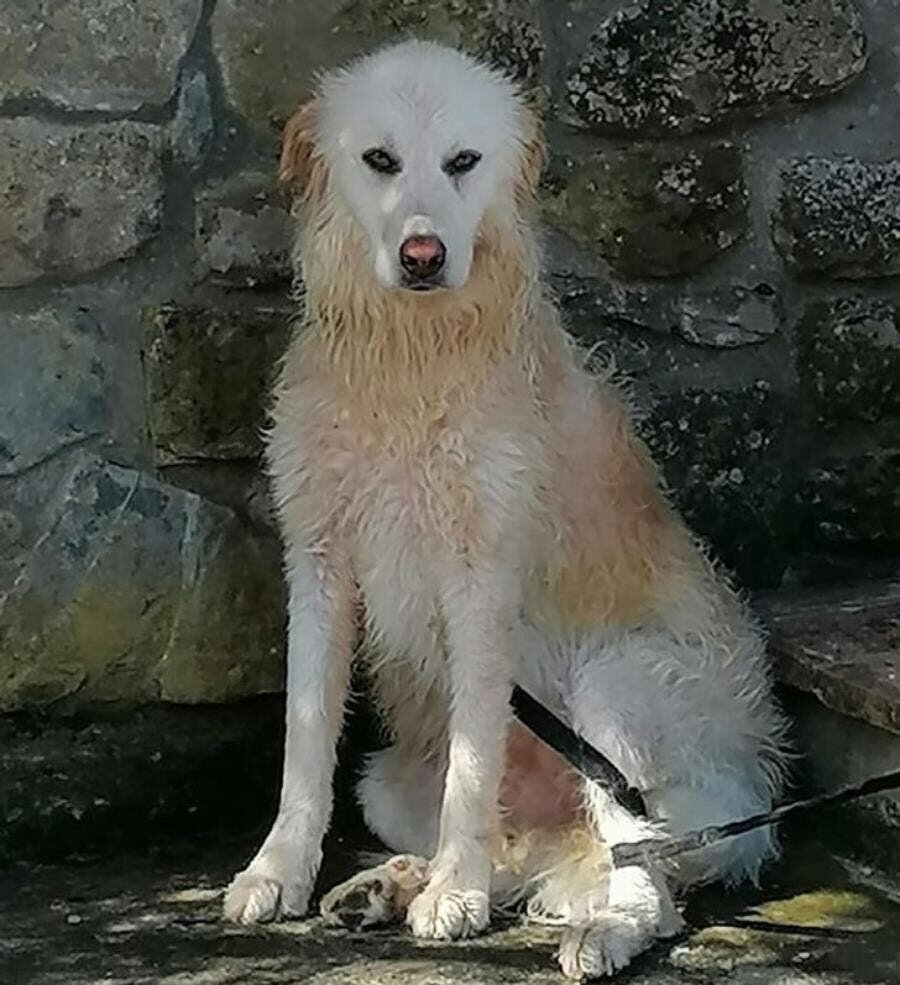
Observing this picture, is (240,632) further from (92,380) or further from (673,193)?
(673,193)

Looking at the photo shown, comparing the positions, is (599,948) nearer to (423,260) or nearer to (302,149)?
(423,260)

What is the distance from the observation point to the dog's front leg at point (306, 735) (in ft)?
11.0

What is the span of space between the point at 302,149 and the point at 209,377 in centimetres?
56

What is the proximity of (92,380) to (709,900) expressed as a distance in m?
1.39

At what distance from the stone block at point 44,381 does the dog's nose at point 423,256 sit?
2.51 ft

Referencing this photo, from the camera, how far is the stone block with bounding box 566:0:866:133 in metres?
3.87

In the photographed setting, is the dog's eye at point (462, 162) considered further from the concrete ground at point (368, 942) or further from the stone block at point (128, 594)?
the concrete ground at point (368, 942)

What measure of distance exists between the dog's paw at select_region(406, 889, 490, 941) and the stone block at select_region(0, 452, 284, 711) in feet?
2.25

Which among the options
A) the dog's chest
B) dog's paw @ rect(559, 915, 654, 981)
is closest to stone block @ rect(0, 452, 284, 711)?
the dog's chest

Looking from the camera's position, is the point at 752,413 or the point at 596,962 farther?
the point at 752,413

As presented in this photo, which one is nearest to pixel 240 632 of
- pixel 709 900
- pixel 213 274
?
pixel 213 274

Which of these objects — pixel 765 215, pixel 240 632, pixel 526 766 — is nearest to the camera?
pixel 526 766

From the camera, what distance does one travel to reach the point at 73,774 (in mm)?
3682

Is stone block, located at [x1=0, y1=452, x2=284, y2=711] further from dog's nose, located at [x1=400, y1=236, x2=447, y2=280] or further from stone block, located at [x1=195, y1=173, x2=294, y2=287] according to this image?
dog's nose, located at [x1=400, y1=236, x2=447, y2=280]
